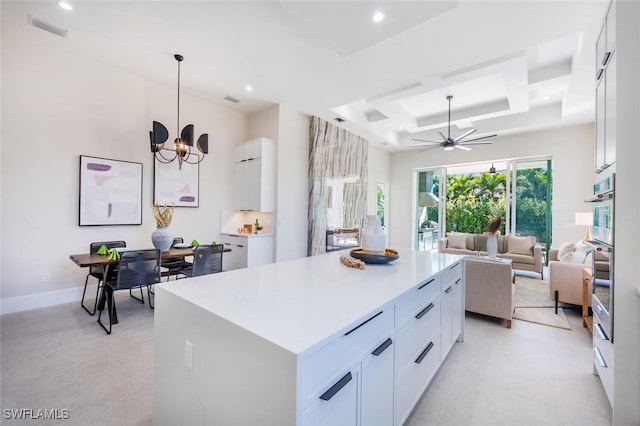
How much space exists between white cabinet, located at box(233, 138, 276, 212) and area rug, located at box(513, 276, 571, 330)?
3985mm

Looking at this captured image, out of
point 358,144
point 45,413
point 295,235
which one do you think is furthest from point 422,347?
point 358,144

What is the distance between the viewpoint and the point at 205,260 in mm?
3385

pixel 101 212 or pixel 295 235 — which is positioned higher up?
pixel 101 212

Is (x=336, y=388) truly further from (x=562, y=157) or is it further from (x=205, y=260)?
(x=562, y=157)

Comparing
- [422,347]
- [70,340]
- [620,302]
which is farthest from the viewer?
[70,340]

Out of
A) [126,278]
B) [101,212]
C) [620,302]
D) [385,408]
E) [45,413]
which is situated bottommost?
[45,413]

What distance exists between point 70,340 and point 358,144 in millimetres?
5979

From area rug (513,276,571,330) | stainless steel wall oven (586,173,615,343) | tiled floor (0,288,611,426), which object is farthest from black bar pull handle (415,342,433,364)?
area rug (513,276,571,330)

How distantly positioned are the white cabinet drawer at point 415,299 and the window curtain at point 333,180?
11.7 feet

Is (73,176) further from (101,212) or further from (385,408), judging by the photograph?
(385,408)

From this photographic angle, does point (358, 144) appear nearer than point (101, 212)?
No

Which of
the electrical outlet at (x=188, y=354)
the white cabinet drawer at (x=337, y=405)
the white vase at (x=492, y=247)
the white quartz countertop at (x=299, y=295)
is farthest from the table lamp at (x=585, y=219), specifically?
the electrical outlet at (x=188, y=354)

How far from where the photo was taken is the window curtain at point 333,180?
212 inches

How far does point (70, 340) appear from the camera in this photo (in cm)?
255
